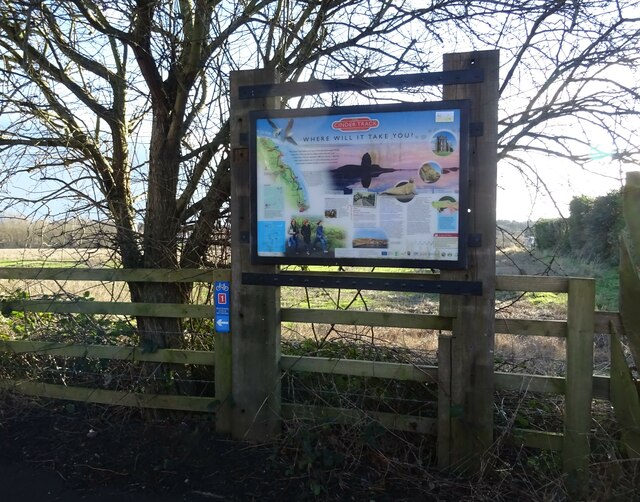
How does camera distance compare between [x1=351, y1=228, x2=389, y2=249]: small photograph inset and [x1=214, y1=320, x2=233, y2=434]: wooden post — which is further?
[x1=214, y1=320, x2=233, y2=434]: wooden post

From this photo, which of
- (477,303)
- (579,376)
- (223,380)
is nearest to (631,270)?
(579,376)

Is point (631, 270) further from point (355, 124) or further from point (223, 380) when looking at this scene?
point (223, 380)

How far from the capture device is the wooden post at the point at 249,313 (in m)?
3.85

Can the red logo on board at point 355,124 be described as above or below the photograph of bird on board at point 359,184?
above

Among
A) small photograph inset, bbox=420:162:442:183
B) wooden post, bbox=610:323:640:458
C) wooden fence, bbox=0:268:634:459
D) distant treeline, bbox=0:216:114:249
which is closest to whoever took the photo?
wooden post, bbox=610:323:640:458

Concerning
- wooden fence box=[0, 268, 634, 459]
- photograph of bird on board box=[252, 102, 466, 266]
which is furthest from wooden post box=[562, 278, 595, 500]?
photograph of bird on board box=[252, 102, 466, 266]

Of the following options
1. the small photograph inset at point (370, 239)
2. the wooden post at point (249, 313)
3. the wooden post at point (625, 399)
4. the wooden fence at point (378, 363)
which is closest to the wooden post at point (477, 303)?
the wooden fence at point (378, 363)

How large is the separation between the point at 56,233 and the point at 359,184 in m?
3.37

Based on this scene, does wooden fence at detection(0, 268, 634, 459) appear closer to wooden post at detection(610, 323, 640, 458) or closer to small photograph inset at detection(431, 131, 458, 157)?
wooden post at detection(610, 323, 640, 458)

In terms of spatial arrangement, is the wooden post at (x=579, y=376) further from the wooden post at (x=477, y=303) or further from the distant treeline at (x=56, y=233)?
the distant treeline at (x=56, y=233)

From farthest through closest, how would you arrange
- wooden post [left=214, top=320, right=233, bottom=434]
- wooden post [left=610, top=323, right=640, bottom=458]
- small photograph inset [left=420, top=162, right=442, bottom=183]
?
wooden post [left=214, top=320, right=233, bottom=434]
small photograph inset [left=420, top=162, right=442, bottom=183]
wooden post [left=610, top=323, right=640, bottom=458]

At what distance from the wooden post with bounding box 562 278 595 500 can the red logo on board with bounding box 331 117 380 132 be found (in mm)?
1715

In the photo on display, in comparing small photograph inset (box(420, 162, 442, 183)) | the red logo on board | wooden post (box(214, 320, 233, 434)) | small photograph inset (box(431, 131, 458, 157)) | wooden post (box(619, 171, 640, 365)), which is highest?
the red logo on board

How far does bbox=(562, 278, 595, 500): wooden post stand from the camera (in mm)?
3213
